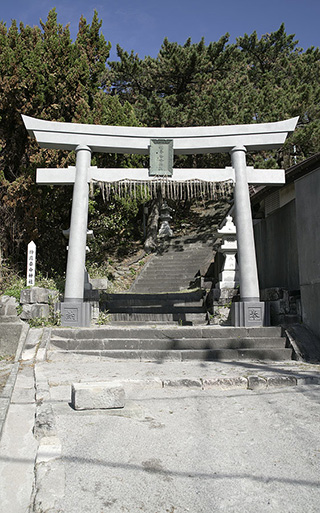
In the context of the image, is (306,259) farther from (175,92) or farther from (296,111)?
(175,92)

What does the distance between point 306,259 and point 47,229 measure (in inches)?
349

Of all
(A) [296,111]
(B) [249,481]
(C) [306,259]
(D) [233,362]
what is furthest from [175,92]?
(B) [249,481]

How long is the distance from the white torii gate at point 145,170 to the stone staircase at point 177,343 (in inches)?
47.1

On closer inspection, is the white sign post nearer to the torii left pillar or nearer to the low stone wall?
the low stone wall

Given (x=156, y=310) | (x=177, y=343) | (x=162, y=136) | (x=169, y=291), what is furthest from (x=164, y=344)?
(x=169, y=291)

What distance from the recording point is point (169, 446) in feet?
10.2

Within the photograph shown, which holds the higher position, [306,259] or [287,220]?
[287,220]

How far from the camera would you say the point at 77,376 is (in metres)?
5.30

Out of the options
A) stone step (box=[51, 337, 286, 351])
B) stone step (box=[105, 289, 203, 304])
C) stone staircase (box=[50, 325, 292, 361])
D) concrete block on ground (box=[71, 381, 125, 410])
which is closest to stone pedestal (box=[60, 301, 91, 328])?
stone staircase (box=[50, 325, 292, 361])

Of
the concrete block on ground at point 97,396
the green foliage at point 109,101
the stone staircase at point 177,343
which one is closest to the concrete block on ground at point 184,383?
the concrete block on ground at point 97,396

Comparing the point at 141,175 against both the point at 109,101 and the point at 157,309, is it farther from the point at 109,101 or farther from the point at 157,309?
the point at 109,101

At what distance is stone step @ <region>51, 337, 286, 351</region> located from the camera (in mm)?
6996

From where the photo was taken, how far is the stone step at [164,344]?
7.00 meters

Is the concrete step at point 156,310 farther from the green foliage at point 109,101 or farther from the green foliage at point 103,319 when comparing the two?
the green foliage at point 109,101
